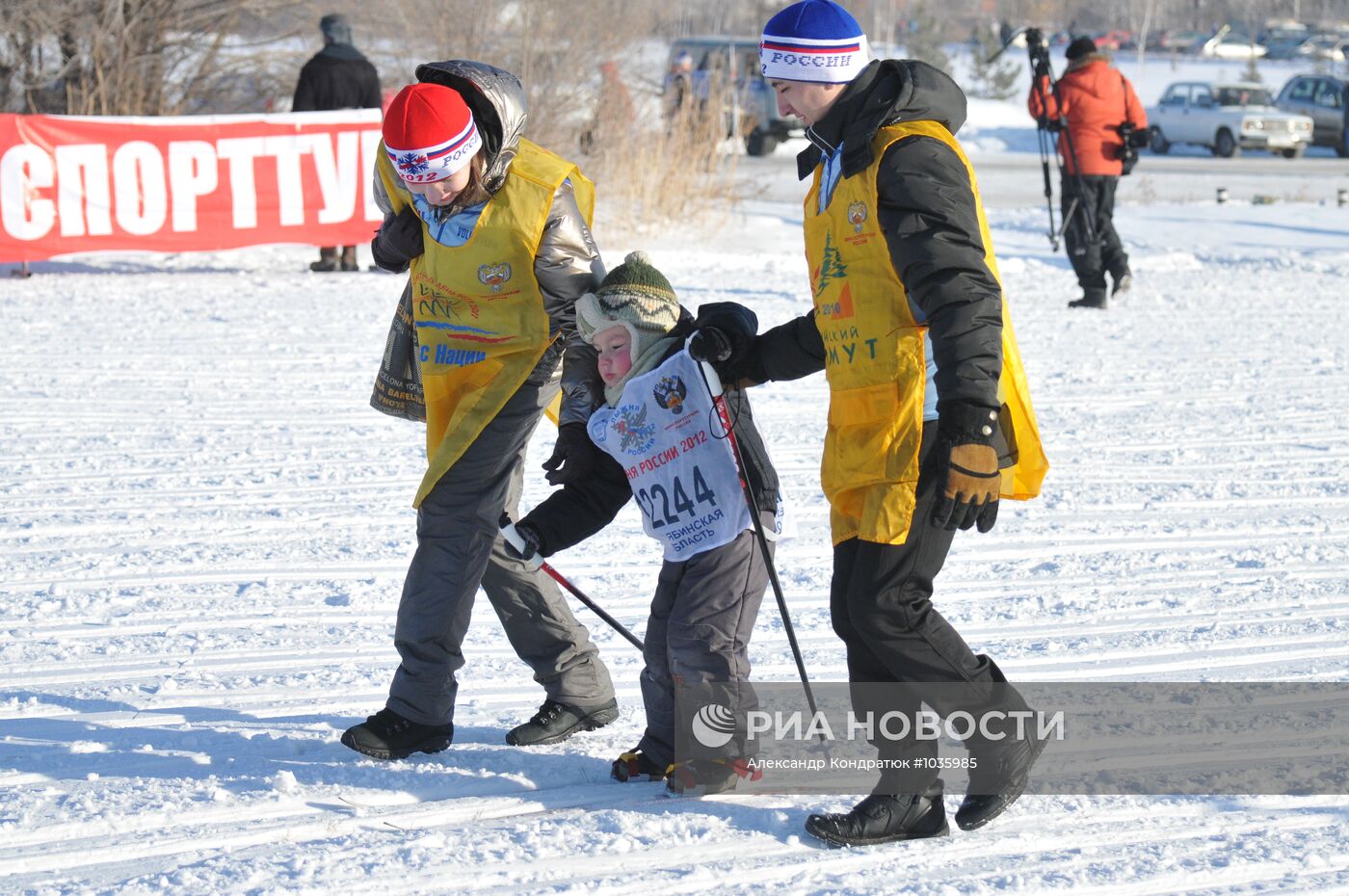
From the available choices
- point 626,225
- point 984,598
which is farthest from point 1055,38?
point 984,598

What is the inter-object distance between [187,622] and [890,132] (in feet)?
9.26

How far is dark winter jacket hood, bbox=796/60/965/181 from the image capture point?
9.56ft

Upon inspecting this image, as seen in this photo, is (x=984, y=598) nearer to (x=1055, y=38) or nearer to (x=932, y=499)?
(x=932, y=499)

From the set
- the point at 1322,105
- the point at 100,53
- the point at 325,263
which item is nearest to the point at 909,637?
the point at 325,263

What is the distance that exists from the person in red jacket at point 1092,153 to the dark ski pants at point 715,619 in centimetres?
746

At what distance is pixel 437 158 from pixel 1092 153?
796 cm

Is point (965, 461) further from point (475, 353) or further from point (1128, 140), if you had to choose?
point (1128, 140)

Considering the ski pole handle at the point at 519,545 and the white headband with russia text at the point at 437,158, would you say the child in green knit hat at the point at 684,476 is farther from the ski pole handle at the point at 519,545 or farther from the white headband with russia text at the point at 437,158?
the white headband with russia text at the point at 437,158

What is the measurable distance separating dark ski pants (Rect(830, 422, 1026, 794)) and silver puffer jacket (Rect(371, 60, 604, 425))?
0.78 meters

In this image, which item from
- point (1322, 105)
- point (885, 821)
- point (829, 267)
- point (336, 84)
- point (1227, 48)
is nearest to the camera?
point (829, 267)

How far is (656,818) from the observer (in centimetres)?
325

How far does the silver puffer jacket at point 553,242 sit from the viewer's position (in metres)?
3.44

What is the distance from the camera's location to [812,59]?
2992 millimetres

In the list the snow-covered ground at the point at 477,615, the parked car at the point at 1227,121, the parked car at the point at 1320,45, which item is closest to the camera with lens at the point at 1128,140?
the snow-covered ground at the point at 477,615
